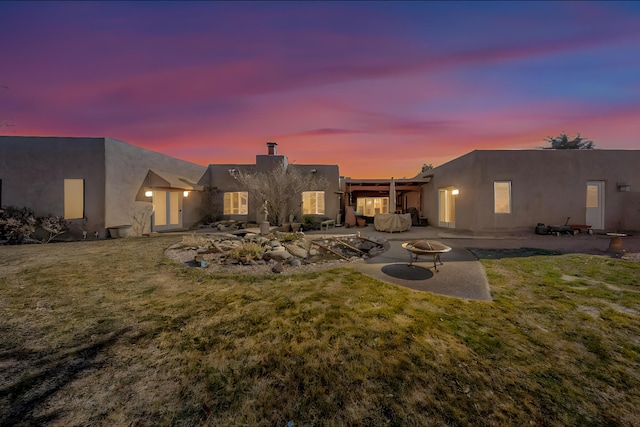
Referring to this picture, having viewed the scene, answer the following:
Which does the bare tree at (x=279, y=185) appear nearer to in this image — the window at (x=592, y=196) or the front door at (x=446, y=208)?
the front door at (x=446, y=208)

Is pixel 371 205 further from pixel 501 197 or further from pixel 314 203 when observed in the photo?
pixel 501 197

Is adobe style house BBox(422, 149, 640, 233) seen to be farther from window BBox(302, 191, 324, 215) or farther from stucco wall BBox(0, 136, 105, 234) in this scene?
stucco wall BBox(0, 136, 105, 234)

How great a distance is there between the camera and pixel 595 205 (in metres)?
11.4

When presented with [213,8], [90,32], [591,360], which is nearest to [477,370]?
[591,360]

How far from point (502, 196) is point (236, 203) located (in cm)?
1629

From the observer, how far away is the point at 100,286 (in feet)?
15.9

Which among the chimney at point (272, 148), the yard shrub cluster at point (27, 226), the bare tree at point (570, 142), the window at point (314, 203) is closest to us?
the yard shrub cluster at point (27, 226)

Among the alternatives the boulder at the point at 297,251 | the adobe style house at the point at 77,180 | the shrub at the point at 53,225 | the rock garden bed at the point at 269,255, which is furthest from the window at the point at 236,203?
the boulder at the point at 297,251

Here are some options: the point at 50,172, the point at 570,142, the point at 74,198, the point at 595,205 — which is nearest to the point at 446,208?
the point at 595,205

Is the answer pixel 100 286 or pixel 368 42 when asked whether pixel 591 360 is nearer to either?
pixel 100 286

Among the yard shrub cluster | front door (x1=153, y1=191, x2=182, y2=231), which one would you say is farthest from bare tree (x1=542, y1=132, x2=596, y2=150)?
the yard shrub cluster

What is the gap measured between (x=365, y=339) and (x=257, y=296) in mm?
2314

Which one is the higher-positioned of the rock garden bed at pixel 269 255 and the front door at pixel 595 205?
the front door at pixel 595 205

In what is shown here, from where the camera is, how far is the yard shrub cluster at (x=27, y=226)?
9.24 meters
